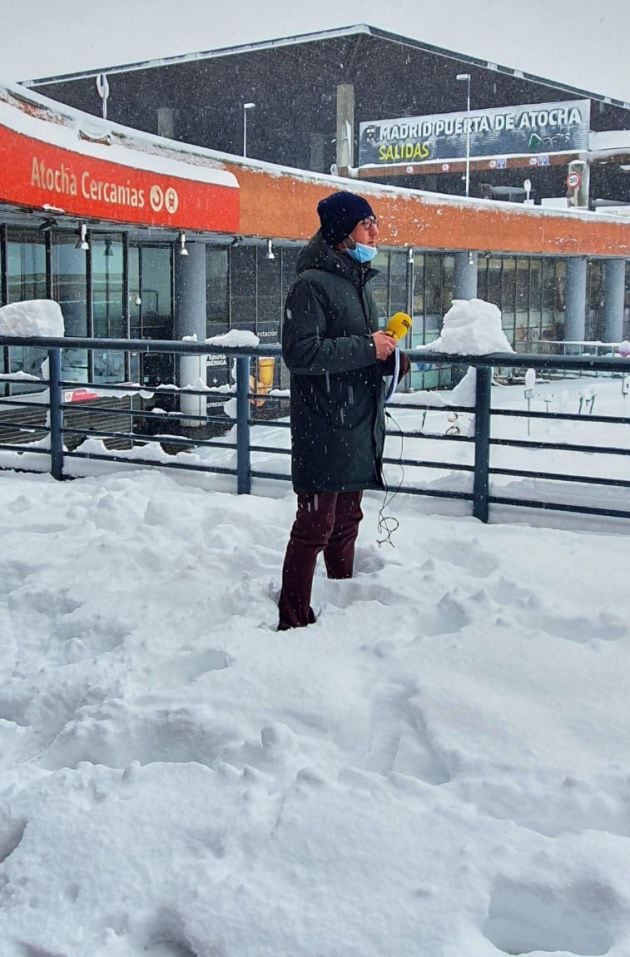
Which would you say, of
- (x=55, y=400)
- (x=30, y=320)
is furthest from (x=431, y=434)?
(x=30, y=320)

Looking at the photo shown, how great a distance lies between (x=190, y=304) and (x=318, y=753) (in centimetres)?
1991

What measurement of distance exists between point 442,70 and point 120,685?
41477 millimetres

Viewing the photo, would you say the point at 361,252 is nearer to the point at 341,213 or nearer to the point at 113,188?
the point at 341,213

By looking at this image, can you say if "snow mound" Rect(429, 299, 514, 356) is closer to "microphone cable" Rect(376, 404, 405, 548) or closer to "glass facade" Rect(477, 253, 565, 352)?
"microphone cable" Rect(376, 404, 405, 548)

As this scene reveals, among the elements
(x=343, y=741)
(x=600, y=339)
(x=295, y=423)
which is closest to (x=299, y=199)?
(x=295, y=423)

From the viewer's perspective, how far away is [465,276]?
102 feet

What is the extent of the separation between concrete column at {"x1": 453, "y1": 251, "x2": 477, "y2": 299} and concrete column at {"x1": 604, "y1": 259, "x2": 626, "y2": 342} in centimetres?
1124

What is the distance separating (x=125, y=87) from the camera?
1647 inches

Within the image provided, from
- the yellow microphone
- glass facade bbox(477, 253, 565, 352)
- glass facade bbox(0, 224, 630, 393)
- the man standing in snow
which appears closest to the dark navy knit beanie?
the man standing in snow

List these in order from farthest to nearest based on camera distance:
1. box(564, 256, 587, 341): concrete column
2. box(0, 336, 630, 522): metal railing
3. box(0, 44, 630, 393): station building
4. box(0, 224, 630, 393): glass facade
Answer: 1. box(564, 256, 587, 341): concrete column
2. box(0, 224, 630, 393): glass facade
3. box(0, 44, 630, 393): station building
4. box(0, 336, 630, 522): metal railing

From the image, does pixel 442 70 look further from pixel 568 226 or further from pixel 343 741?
pixel 343 741

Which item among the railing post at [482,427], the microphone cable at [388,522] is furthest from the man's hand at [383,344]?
the railing post at [482,427]

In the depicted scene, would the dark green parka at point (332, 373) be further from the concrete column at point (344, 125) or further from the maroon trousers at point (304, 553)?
the concrete column at point (344, 125)

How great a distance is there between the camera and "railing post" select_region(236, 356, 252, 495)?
728 cm
